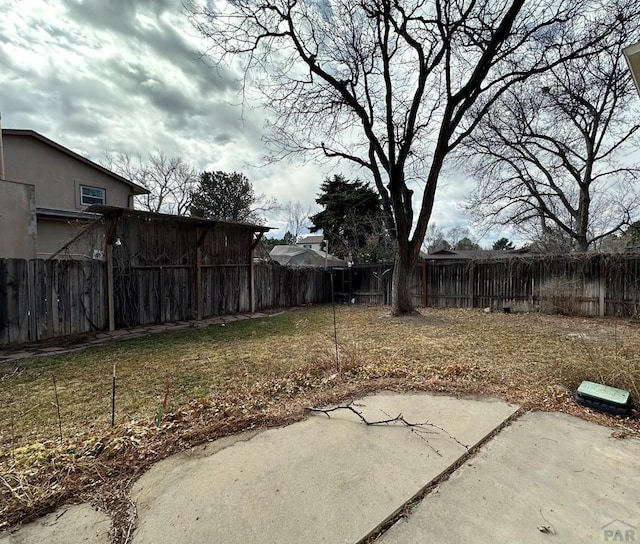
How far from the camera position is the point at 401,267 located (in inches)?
331

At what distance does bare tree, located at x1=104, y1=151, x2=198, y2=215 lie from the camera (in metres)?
19.7

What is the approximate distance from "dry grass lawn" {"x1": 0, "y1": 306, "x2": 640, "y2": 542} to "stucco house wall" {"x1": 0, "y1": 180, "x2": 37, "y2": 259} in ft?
11.2

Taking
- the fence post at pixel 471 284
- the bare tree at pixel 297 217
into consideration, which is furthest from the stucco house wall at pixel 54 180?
the bare tree at pixel 297 217

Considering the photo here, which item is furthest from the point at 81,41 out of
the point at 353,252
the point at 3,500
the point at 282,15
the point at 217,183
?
the point at 217,183

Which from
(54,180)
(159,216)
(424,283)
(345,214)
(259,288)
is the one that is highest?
(345,214)

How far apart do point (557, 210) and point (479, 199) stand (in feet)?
13.1

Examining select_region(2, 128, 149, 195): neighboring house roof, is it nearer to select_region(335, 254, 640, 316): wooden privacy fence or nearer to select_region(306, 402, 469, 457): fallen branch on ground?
select_region(335, 254, 640, 316): wooden privacy fence

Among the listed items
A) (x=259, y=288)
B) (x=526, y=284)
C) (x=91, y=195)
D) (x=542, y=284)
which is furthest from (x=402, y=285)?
(x=91, y=195)

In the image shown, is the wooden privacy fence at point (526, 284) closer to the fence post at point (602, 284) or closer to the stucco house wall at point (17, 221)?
the fence post at point (602, 284)

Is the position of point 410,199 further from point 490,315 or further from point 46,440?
point 46,440

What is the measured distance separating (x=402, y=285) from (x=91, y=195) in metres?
12.2

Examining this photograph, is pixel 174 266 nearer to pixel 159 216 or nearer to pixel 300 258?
pixel 159 216

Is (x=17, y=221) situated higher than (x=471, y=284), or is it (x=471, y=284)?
(x=17, y=221)

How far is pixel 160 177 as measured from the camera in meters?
21.1
